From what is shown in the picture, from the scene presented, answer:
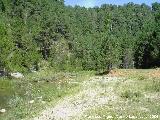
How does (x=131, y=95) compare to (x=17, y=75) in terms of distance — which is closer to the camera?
(x=131, y=95)

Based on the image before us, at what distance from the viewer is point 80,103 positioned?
42.7m

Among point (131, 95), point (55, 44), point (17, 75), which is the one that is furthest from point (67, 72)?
point (131, 95)

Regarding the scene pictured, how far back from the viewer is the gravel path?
1469 inches

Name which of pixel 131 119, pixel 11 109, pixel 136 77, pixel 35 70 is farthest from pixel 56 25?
pixel 131 119

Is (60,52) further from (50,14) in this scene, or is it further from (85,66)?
(50,14)

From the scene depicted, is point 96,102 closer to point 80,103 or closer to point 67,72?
point 80,103

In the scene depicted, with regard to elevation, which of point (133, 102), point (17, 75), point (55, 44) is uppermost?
point (55, 44)

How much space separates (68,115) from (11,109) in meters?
7.50

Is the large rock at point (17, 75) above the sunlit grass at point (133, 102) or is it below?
below

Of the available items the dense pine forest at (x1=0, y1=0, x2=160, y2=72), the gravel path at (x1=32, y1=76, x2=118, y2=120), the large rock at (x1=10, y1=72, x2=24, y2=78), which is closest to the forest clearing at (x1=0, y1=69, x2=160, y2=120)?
the gravel path at (x1=32, y1=76, x2=118, y2=120)

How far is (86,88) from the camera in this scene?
5250cm

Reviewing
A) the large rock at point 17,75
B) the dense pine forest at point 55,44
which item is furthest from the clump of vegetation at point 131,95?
the dense pine forest at point 55,44

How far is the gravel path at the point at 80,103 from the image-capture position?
37319 mm

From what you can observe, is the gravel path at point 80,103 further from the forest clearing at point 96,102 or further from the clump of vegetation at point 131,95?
the clump of vegetation at point 131,95
